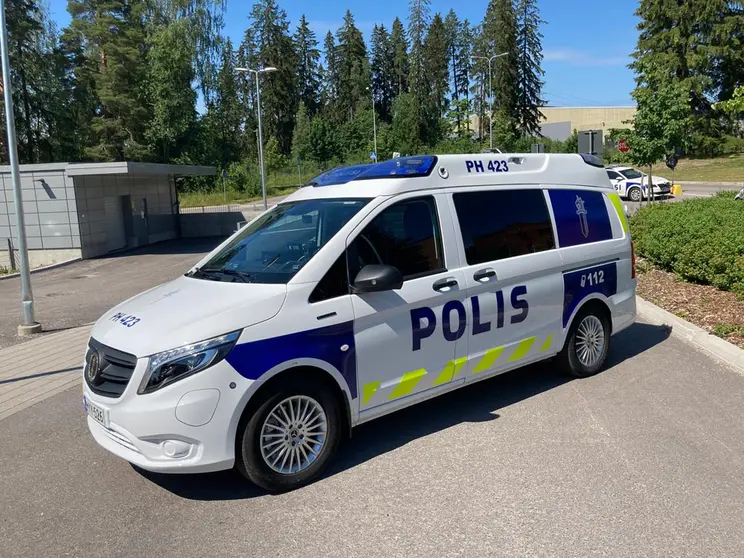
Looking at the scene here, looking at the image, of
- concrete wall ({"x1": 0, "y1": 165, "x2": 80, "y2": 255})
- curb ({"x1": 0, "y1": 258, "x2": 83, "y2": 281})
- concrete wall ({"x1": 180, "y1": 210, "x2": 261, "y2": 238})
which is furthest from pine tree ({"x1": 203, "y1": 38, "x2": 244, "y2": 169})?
curb ({"x1": 0, "y1": 258, "x2": 83, "y2": 281})

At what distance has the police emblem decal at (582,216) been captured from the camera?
6.04m

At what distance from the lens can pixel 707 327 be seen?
24.6 feet

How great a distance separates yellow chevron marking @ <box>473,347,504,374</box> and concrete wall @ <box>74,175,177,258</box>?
726 inches

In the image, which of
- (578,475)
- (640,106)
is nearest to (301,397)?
(578,475)

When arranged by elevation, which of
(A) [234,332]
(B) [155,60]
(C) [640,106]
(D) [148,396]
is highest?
(B) [155,60]

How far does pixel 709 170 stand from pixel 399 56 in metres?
58.7

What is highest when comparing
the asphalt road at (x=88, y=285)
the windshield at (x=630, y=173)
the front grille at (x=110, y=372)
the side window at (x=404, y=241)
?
the windshield at (x=630, y=173)

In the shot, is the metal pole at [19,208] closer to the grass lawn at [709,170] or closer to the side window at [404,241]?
the side window at [404,241]

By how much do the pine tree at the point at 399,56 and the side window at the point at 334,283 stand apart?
95.5m

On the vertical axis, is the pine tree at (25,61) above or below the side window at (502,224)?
above

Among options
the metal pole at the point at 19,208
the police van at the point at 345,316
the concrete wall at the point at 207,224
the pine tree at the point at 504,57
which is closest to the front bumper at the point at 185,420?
the police van at the point at 345,316

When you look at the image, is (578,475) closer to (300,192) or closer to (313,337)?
(313,337)

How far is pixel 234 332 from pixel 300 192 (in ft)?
6.19

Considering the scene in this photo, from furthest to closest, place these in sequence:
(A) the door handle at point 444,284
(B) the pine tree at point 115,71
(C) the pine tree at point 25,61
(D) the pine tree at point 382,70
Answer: (D) the pine tree at point 382,70, (B) the pine tree at point 115,71, (C) the pine tree at point 25,61, (A) the door handle at point 444,284
